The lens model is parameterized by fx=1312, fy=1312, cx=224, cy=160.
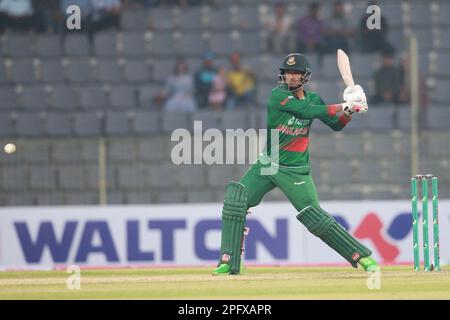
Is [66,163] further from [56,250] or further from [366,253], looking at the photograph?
[366,253]

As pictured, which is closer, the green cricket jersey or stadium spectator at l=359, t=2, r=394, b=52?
the green cricket jersey

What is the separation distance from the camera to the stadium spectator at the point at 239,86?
1753 centimetres

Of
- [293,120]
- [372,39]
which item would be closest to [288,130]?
[293,120]

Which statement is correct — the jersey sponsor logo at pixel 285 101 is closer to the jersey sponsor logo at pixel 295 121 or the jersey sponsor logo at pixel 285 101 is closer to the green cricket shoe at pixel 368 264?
the jersey sponsor logo at pixel 295 121

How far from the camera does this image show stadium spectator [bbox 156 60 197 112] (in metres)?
17.5

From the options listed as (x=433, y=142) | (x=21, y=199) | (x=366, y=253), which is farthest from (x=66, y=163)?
(x=366, y=253)

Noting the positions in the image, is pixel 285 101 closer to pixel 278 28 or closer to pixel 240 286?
pixel 240 286

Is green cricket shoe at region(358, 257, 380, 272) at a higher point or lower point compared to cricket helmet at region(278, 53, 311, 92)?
lower

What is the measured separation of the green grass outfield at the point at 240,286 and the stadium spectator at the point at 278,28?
7.08 metres

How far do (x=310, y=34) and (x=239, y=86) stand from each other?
130 cm

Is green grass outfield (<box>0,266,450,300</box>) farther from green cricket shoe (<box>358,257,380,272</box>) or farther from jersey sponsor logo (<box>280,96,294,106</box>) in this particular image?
jersey sponsor logo (<box>280,96,294,106</box>)

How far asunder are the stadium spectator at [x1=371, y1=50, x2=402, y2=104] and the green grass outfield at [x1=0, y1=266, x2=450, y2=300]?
6269 mm

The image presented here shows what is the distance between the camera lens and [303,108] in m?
10.3

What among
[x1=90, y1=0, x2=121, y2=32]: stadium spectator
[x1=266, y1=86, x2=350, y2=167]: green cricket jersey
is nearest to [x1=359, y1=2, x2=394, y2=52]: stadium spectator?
[x1=90, y1=0, x2=121, y2=32]: stadium spectator
